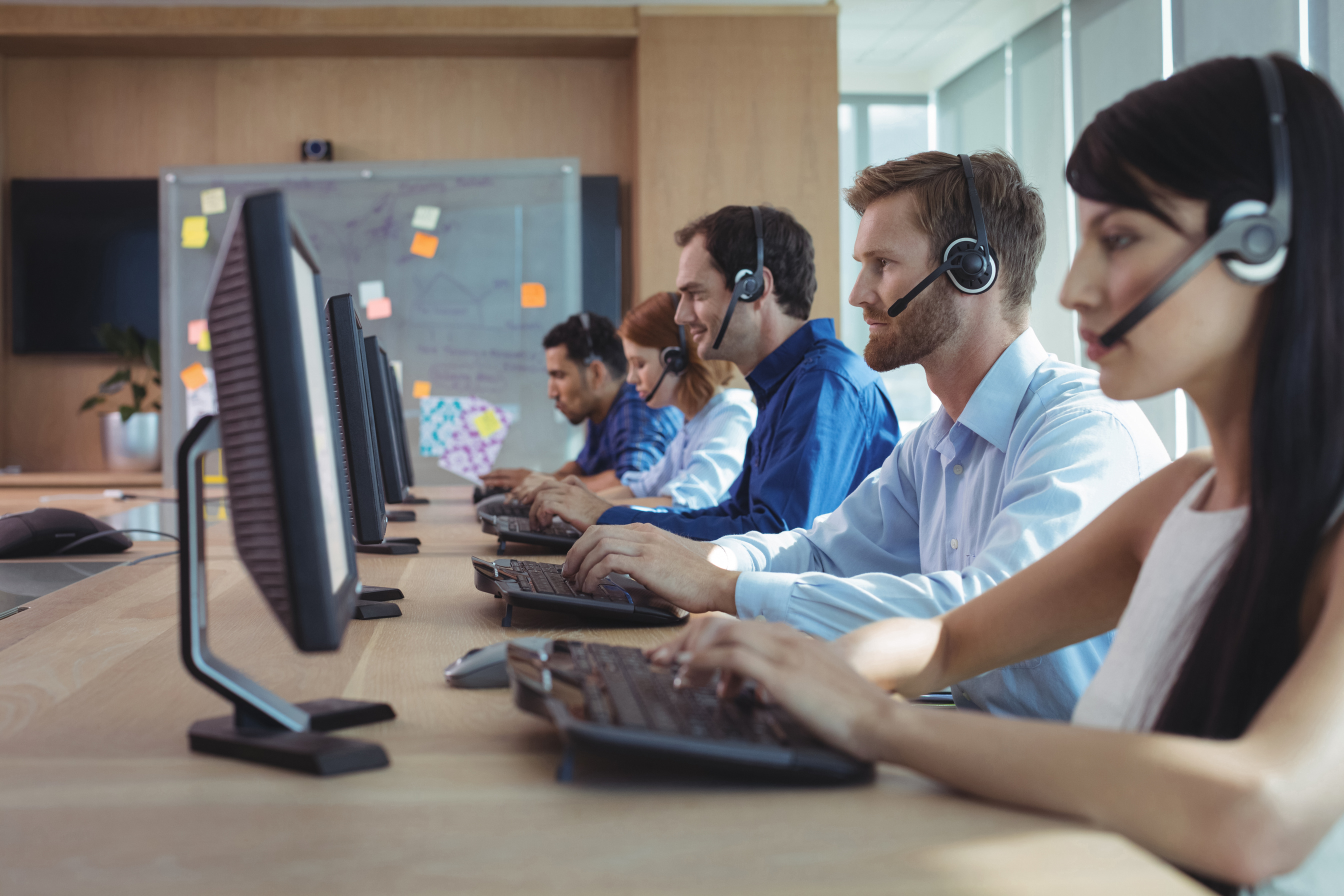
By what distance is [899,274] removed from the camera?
1.56 meters

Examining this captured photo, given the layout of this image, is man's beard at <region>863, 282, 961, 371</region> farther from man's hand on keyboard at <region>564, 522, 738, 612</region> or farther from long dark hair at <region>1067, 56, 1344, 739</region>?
long dark hair at <region>1067, 56, 1344, 739</region>

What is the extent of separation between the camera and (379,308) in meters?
4.62

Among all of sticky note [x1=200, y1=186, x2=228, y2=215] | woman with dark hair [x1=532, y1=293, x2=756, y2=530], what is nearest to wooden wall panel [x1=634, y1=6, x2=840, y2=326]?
woman with dark hair [x1=532, y1=293, x2=756, y2=530]

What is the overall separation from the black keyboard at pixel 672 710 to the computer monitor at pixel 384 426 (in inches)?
40.2

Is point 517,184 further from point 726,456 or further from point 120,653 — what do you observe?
point 120,653

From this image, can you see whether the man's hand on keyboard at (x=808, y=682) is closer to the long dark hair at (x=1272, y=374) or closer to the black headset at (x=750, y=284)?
the long dark hair at (x=1272, y=374)

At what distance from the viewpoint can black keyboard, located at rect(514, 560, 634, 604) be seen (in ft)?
3.89

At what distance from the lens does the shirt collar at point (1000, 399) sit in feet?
4.37

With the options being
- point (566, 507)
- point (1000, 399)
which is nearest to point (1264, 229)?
point (1000, 399)

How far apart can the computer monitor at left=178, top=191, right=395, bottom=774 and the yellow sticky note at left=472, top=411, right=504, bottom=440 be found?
393 centimetres

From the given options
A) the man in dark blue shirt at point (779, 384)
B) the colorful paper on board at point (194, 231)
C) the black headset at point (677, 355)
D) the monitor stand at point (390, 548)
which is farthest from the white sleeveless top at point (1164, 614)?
the colorful paper on board at point (194, 231)

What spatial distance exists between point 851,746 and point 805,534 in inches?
39.6

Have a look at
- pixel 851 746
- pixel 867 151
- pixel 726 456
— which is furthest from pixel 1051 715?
pixel 867 151

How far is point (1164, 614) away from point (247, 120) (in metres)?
4.82
